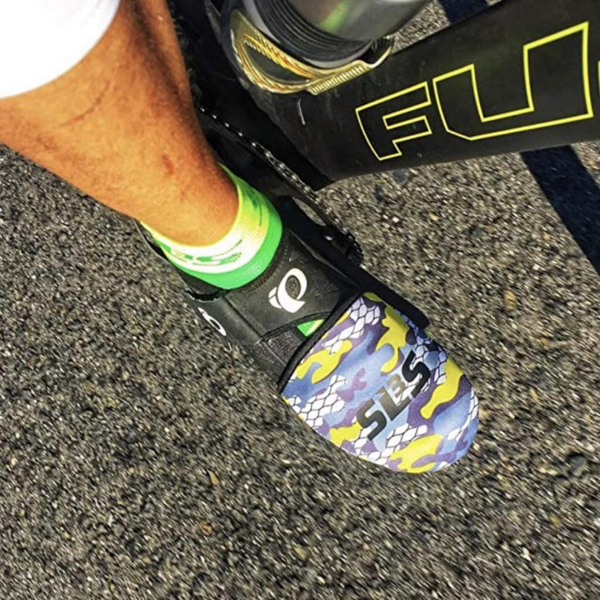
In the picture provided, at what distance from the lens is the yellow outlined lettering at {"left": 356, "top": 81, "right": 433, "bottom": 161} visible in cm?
96

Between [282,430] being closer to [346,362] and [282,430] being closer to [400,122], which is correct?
[346,362]

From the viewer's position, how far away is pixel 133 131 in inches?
31.2

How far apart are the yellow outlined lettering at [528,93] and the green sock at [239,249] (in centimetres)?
29

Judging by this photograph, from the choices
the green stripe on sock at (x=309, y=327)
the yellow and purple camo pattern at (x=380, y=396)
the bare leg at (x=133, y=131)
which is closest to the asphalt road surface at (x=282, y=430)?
the yellow and purple camo pattern at (x=380, y=396)

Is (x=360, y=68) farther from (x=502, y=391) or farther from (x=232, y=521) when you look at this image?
(x=232, y=521)

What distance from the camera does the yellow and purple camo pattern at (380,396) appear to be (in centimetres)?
109

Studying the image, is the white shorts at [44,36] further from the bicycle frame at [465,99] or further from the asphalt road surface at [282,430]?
the asphalt road surface at [282,430]

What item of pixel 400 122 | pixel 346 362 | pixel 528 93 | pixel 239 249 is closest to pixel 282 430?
pixel 346 362

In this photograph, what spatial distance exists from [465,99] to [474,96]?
0.02 metres

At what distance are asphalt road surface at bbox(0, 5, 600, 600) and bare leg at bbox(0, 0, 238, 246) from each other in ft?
1.20

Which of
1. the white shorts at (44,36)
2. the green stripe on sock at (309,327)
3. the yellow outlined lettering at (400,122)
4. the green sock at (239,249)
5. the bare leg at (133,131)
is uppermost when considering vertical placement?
the white shorts at (44,36)

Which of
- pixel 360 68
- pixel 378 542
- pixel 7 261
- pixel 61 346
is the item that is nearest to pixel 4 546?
pixel 61 346

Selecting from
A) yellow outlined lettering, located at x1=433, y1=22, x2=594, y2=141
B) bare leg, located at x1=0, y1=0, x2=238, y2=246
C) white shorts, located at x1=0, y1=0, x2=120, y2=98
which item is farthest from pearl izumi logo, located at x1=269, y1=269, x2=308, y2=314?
white shorts, located at x1=0, y1=0, x2=120, y2=98

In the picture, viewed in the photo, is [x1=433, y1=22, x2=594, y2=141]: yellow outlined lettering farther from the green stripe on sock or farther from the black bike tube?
the green stripe on sock
